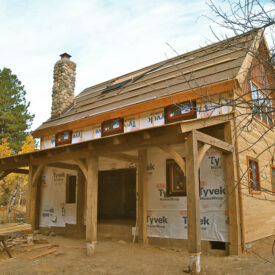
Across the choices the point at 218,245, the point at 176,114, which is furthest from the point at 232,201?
the point at 176,114

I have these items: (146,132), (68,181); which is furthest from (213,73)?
(68,181)

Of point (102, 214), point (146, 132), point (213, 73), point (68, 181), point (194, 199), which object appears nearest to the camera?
point (194, 199)

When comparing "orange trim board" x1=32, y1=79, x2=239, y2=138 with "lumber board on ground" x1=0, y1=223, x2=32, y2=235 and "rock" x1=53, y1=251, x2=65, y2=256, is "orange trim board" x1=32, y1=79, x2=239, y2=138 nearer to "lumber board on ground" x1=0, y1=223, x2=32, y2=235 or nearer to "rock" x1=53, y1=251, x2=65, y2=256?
"lumber board on ground" x1=0, y1=223, x2=32, y2=235

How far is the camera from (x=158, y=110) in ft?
31.5

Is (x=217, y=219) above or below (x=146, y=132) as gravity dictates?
below

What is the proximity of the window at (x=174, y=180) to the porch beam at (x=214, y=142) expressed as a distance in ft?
6.19

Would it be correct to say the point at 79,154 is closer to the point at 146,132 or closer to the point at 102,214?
the point at 146,132

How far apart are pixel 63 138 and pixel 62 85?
3992 mm

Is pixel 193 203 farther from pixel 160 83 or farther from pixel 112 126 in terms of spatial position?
pixel 160 83

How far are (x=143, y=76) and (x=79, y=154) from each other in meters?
6.29

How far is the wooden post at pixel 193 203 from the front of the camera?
545 cm

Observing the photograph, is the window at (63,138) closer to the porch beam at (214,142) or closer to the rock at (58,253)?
the rock at (58,253)

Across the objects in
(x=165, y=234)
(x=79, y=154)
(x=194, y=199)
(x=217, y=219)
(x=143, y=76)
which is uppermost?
(x=143, y=76)

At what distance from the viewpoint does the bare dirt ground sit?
19.4ft
